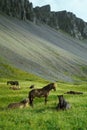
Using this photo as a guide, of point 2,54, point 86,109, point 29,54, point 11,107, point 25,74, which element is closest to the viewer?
point 86,109

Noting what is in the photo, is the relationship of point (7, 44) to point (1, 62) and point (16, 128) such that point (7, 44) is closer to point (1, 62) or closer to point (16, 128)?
point (1, 62)

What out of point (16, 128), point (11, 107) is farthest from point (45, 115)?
point (11, 107)

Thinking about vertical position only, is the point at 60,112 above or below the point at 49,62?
above

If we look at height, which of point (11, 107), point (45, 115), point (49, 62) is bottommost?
point (49, 62)

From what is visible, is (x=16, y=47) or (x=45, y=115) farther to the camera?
(x=16, y=47)

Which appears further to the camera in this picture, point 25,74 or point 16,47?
point 16,47

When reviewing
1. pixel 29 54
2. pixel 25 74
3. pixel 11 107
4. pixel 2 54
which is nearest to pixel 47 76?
pixel 25 74

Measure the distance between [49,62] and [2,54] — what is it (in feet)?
107

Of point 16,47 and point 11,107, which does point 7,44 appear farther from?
point 11,107

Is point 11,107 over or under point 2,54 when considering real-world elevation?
over

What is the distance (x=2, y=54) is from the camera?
167 m

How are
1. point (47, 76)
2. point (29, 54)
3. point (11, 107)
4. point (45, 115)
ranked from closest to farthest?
point (45, 115), point (11, 107), point (47, 76), point (29, 54)

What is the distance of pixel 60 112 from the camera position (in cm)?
2539

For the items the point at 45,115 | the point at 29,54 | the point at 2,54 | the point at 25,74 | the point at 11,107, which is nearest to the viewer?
the point at 45,115
